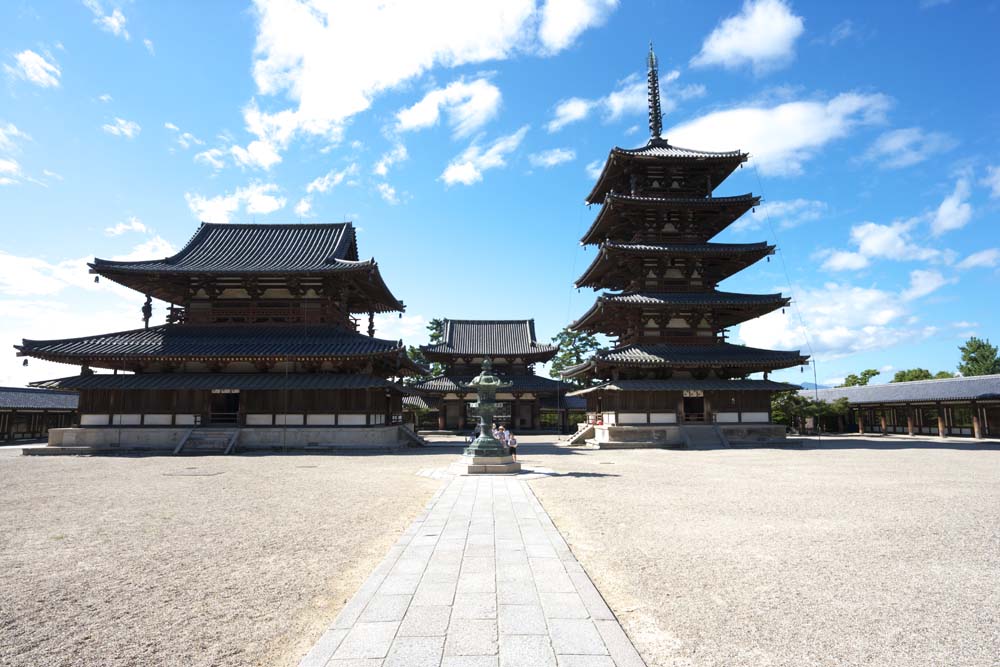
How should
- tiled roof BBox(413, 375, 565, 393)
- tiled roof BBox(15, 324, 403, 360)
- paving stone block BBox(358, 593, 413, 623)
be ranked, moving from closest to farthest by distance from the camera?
paving stone block BBox(358, 593, 413, 623)
tiled roof BBox(15, 324, 403, 360)
tiled roof BBox(413, 375, 565, 393)

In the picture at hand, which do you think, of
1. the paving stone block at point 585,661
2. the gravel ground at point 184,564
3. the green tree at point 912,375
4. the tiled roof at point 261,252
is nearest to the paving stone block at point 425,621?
the gravel ground at point 184,564

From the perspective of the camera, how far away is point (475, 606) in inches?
212

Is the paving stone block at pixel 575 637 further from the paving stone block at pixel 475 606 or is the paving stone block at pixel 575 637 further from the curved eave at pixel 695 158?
the curved eave at pixel 695 158

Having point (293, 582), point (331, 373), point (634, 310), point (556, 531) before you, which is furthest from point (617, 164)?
point (293, 582)

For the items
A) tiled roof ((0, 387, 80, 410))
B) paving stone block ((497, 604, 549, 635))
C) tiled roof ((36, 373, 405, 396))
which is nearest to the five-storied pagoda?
tiled roof ((36, 373, 405, 396))

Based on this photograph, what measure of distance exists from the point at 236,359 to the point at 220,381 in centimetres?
149

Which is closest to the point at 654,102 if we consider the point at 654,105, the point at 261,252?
the point at 654,105

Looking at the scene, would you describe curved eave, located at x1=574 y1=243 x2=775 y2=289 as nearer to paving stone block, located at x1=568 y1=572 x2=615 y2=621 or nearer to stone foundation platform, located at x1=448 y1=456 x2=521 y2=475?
stone foundation platform, located at x1=448 y1=456 x2=521 y2=475

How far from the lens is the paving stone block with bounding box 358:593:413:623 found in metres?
5.06

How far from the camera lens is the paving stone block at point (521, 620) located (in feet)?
15.7

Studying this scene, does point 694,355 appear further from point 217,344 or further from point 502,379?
point 217,344

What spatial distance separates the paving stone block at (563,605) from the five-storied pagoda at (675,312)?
24.0 m

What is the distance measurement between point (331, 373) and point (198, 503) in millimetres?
16328

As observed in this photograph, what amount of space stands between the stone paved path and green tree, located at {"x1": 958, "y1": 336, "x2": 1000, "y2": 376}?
6974 centimetres
